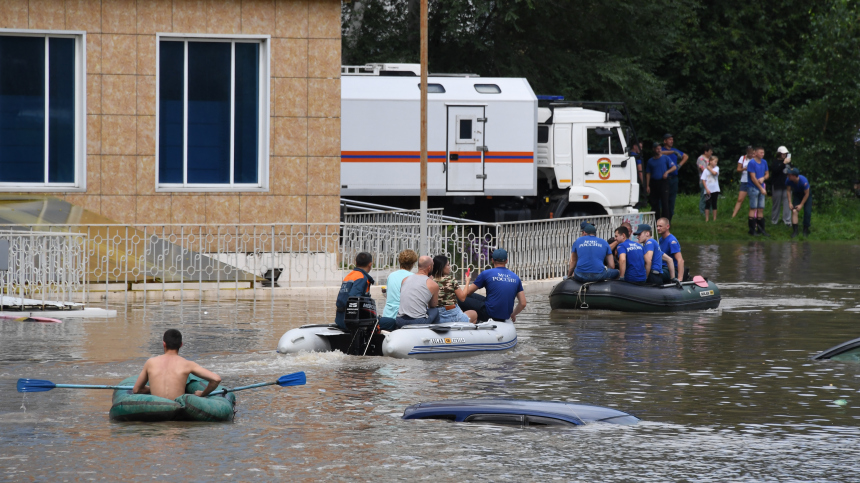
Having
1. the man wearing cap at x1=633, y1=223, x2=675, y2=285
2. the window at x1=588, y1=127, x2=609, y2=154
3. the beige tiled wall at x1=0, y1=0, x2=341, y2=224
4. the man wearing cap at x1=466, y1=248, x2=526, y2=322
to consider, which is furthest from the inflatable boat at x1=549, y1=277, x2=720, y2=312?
the window at x1=588, y1=127, x2=609, y2=154

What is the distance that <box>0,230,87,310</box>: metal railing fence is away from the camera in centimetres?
1786

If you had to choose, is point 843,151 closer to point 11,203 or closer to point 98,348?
point 11,203

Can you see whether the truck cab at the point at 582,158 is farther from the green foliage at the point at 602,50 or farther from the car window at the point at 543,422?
the car window at the point at 543,422

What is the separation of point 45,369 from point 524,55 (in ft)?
91.5

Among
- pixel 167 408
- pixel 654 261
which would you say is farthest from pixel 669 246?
pixel 167 408

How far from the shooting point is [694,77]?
46469 millimetres

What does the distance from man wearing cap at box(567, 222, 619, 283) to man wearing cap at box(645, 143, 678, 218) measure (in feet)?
39.6

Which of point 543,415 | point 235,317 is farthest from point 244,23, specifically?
point 543,415

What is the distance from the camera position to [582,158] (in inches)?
1140

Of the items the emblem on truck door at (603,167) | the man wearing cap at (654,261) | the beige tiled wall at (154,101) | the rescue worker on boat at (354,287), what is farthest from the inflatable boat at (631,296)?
the emblem on truck door at (603,167)

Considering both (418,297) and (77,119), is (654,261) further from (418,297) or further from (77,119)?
(77,119)

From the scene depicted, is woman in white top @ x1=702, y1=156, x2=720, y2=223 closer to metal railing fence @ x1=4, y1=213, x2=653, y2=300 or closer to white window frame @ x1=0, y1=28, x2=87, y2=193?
metal railing fence @ x1=4, y1=213, x2=653, y2=300

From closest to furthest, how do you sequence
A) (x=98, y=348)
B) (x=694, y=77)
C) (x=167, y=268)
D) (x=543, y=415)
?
(x=543, y=415) < (x=98, y=348) < (x=167, y=268) < (x=694, y=77)

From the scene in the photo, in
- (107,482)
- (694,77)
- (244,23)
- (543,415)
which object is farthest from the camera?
(694,77)
